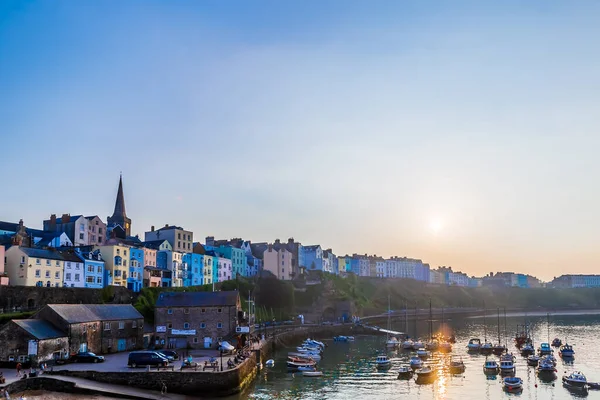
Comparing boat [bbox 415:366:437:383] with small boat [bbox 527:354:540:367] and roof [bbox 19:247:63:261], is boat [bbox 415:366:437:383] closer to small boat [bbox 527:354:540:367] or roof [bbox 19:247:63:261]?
small boat [bbox 527:354:540:367]

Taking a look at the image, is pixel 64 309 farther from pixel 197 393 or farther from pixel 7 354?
pixel 197 393

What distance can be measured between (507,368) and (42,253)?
205 ft

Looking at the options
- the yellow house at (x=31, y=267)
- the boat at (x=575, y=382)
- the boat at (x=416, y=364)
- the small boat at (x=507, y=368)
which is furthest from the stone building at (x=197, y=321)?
the boat at (x=575, y=382)

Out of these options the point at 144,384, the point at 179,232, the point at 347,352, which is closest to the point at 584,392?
the point at 347,352

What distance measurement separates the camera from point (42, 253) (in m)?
76.2

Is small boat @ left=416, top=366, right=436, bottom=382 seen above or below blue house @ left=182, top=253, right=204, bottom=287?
below

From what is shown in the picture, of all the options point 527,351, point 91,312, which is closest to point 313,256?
point 527,351

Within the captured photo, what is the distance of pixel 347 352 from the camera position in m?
86.2

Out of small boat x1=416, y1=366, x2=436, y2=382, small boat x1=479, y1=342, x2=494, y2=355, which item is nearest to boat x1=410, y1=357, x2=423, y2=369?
small boat x1=416, y1=366, x2=436, y2=382

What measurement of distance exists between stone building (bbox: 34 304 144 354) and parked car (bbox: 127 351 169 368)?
23.2 feet

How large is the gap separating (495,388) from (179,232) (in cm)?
7630

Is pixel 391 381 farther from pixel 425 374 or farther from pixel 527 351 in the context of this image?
pixel 527 351

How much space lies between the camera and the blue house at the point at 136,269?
93.5 metres

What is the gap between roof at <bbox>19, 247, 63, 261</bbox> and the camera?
73.6 metres
